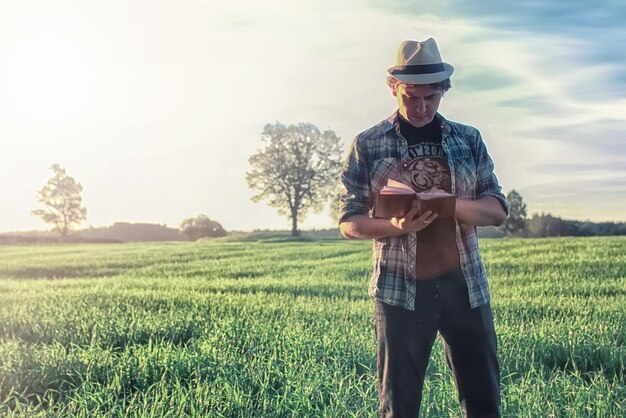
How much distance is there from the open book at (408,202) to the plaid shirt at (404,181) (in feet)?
0.84

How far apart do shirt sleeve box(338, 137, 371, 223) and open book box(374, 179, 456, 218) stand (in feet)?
1.03

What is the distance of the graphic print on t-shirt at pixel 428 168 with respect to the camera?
10.4 feet

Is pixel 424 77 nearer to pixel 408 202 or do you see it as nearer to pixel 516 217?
pixel 408 202

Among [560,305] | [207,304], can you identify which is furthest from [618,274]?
[207,304]

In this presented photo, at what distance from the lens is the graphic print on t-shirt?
3174 mm

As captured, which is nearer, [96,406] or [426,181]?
[426,181]

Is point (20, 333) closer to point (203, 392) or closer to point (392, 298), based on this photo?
point (203, 392)

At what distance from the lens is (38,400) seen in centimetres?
478

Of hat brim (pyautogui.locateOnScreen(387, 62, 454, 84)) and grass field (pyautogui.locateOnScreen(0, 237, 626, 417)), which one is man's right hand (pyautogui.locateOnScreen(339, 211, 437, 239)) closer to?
hat brim (pyautogui.locateOnScreen(387, 62, 454, 84))

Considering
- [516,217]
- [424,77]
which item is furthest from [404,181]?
[516,217]

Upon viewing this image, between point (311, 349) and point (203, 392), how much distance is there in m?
1.10

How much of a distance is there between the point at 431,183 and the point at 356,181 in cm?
36

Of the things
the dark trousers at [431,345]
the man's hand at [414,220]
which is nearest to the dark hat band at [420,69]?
the man's hand at [414,220]

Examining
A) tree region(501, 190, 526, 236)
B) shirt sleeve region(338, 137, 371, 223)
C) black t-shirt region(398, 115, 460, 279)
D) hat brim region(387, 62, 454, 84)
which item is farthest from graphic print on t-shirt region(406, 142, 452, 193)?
tree region(501, 190, 526, 236)
